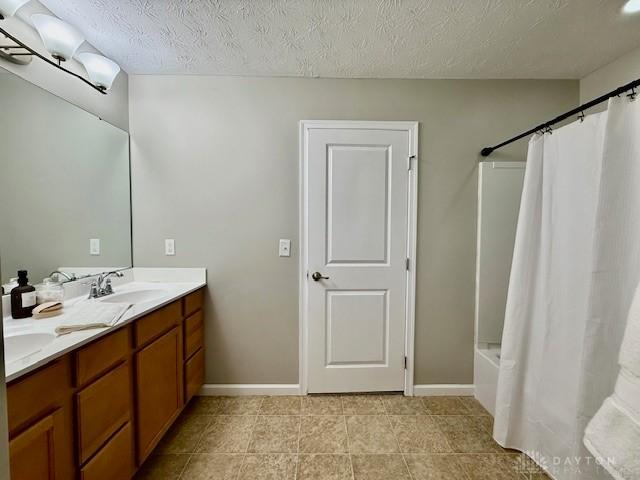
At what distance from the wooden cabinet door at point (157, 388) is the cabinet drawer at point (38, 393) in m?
0.37

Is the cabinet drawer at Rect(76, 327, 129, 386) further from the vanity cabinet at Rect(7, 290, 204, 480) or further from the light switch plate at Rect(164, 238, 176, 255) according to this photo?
the light switch plate at Rect(164, 238, 176, 255)

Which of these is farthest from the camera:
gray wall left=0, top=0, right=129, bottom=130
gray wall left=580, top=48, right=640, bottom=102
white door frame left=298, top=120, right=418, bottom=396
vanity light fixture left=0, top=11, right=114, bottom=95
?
white door frame left=298, top=120, right=418, bottom=396

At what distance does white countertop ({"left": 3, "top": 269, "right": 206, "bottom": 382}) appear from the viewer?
953mm

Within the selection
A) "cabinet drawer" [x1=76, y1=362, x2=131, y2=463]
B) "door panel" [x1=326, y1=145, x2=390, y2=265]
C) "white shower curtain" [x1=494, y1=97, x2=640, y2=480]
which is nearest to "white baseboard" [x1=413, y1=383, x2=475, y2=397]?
"white shower curtain" [x1=494, y1=97, x2=640, y2=480]

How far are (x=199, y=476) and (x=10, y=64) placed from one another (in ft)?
7.30

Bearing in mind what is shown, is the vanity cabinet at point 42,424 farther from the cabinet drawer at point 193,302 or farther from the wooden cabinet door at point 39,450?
the cabinet drawer at point 193,302

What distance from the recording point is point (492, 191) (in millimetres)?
2111

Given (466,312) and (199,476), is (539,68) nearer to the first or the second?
(466,312)

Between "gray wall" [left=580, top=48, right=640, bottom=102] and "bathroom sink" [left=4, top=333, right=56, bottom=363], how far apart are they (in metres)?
3.42

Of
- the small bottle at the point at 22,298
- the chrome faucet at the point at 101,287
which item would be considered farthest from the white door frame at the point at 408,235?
the small bottle at the point at 22,298

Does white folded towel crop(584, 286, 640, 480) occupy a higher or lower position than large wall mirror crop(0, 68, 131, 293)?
lower

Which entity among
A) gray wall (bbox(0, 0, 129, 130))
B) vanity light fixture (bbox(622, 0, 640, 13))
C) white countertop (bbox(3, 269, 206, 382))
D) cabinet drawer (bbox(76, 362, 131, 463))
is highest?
vanity light fixture (bbox(622, 0, 640, 13))

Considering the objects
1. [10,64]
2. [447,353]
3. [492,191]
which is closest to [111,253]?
[10,64]

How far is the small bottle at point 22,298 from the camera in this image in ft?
4.32
